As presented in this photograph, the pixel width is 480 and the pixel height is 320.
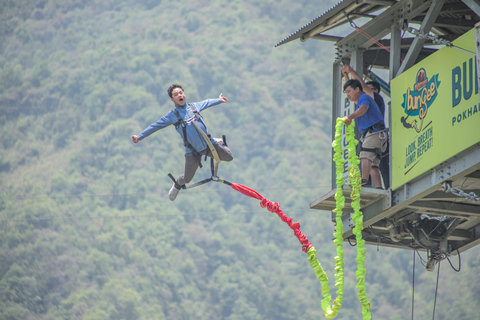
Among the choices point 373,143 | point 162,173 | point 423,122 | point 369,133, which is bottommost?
point 162,173

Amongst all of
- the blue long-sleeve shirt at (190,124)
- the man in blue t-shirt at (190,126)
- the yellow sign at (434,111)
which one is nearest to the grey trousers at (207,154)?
the man in blue t-shirt at (190,126)

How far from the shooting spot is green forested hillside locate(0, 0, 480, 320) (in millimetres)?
94500

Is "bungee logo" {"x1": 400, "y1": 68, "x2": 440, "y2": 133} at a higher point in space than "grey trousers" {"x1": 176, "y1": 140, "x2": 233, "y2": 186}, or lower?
higher

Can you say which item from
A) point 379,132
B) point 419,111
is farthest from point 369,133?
point 419,111

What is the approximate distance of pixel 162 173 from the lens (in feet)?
373

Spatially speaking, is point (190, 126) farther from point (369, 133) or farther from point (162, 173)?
point (162, 173)

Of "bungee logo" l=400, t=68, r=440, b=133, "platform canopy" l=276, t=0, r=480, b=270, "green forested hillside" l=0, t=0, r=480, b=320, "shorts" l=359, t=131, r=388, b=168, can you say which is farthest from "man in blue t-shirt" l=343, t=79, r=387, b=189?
"green forested hillside" l=0, t=0, r=480, b=320

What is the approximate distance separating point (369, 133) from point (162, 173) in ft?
320

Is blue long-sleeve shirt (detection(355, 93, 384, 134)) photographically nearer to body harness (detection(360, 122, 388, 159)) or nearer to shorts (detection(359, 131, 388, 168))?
body harness (detection(360, 122, 388, 159))

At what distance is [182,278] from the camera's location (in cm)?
9888

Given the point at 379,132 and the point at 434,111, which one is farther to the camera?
the point at 379,132

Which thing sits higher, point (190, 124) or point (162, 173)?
point (190, 124)

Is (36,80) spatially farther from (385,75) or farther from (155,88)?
(385,75)

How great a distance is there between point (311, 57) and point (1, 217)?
183ft
